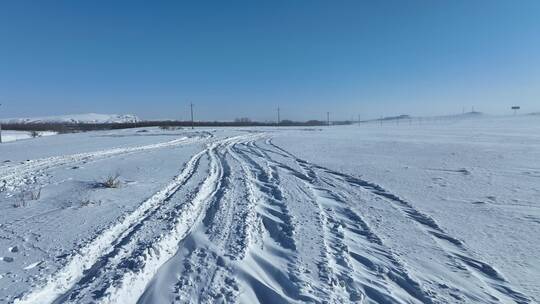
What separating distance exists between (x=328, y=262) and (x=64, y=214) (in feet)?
14.7

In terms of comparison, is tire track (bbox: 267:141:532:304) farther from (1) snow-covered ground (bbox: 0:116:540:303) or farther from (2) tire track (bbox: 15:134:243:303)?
(2) tire track (bbox: 15:134:243:303)

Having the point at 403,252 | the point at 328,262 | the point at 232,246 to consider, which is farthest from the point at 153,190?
the point at 403,252

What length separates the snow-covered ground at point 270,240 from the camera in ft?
11.2

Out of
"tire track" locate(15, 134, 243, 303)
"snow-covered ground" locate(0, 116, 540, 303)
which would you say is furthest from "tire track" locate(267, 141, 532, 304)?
"tire track" locate(15, 134, 243, 303)

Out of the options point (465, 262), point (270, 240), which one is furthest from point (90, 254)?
point (465, 262)

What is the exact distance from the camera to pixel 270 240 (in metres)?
4.77

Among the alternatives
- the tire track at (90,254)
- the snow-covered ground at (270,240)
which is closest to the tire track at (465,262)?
the snow-covered ground at (270,240)

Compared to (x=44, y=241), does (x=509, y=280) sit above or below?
below

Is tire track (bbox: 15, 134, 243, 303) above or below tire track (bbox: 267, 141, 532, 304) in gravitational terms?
above

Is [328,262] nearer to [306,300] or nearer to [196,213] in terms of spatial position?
[306,300]

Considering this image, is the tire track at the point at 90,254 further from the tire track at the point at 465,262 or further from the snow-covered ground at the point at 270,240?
the tire track at the point at 465,262

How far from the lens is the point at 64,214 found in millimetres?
5832

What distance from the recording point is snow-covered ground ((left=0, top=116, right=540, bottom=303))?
3.41 meters

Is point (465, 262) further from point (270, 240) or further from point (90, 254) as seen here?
point (90, 254)
